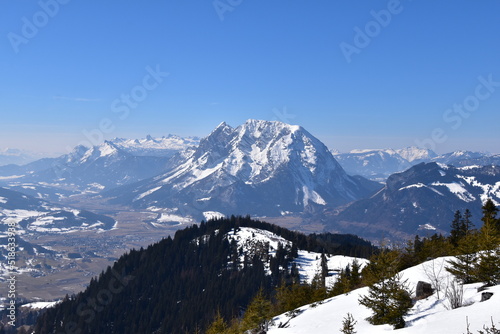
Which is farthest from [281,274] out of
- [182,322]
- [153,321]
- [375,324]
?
[375,324]

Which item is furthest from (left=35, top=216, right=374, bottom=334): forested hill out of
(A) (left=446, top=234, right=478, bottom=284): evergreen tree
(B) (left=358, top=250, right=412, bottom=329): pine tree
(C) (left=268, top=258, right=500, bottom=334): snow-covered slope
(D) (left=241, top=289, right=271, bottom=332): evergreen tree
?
(B) (left=358, top=250, right=412, bottom=329): pine tree

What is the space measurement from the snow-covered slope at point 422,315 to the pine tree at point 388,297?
3.10 ft

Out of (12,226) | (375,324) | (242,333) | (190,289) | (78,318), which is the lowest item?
(78,318)

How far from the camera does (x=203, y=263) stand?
19688 centimetres

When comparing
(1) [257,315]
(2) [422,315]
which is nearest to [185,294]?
(1) [257,315]

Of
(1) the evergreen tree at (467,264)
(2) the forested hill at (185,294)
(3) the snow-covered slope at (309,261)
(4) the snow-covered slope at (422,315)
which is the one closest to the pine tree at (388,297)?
(4) the snow-covered slope at (422,315)

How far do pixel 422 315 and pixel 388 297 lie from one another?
403cm

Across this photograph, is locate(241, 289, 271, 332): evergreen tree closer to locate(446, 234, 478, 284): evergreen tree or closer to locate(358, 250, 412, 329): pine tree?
locate(358, 250, 412, 329): pine tree

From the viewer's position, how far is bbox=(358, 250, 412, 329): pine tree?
35188mm

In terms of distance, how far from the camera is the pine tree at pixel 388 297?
35188 millimetres

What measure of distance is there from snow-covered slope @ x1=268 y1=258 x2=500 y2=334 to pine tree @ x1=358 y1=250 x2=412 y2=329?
944 millimetres

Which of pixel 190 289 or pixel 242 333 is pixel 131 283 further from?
pixel 242 333

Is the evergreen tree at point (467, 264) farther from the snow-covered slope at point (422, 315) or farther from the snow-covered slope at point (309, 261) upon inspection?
the snow-covered slope at point (309, 261)

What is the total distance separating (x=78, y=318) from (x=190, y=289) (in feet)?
191
